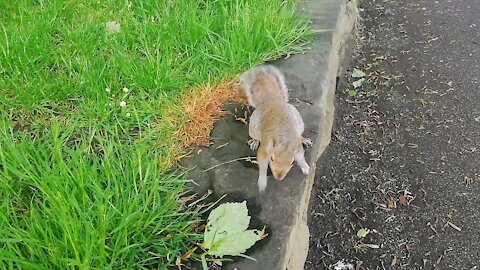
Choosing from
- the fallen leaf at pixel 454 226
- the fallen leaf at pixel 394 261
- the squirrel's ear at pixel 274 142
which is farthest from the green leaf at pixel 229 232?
the fallen leaf at pixel 454 226

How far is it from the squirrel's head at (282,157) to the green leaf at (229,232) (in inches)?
7.6

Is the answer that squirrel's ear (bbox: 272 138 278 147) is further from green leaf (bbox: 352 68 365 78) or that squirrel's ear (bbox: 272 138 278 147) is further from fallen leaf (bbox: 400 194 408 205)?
green leaf (bbox: 352 68 365 78)

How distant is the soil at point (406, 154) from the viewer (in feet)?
8.27

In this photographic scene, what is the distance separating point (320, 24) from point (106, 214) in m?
1.70

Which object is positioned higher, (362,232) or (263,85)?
(263,85)

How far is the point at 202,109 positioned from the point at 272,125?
39 centimetres

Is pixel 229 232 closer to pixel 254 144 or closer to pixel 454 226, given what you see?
pixel 254 144

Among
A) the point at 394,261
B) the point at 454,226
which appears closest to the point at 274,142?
the point at 394,261

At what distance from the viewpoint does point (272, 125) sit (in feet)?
6.98

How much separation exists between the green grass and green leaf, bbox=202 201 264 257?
7 centimetres

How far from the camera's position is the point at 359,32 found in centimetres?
393

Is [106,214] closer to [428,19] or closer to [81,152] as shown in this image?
[81,152]

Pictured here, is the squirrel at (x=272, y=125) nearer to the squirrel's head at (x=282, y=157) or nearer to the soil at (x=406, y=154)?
the squirrel's head at (x=282, y=157)

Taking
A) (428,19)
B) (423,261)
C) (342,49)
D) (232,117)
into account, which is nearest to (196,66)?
(232,117)
